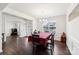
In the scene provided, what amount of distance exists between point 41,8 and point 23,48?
1038 mm

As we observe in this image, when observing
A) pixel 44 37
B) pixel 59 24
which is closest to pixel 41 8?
pixel 59 24

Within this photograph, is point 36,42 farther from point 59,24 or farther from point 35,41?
point 59,24

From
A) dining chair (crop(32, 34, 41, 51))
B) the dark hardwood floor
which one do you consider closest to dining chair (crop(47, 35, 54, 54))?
the dark hardwood floor

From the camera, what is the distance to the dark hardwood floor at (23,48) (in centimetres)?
255

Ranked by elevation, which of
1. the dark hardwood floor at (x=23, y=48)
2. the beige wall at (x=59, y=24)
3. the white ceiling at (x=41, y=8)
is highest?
the white ceiling at (x=41, y=8)

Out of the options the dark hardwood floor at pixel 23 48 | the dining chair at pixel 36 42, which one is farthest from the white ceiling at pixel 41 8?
the dark hardwood floor at pixel 23 48

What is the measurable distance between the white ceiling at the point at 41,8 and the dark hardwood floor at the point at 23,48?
68 centimetres

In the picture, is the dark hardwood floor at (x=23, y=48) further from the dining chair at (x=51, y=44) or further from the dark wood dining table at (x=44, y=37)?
the dark wood dining table at (x=44, y=37)

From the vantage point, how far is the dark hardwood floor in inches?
101

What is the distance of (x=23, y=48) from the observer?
269 centimetres

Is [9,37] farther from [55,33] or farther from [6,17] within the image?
[55,33]

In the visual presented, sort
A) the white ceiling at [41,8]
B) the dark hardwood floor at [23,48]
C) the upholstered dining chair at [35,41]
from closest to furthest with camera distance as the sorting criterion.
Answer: the white ceiling at [41,8], the dark hardwood floor at [23,48], the upholstered dining chair at [35,41]

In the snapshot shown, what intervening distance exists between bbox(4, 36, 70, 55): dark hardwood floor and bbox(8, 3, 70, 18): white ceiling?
681 millimetres

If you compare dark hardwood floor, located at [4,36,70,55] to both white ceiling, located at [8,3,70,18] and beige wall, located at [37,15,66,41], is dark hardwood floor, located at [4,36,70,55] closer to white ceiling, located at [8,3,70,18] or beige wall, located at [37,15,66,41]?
beige wall, located at [37,15,66,41]
